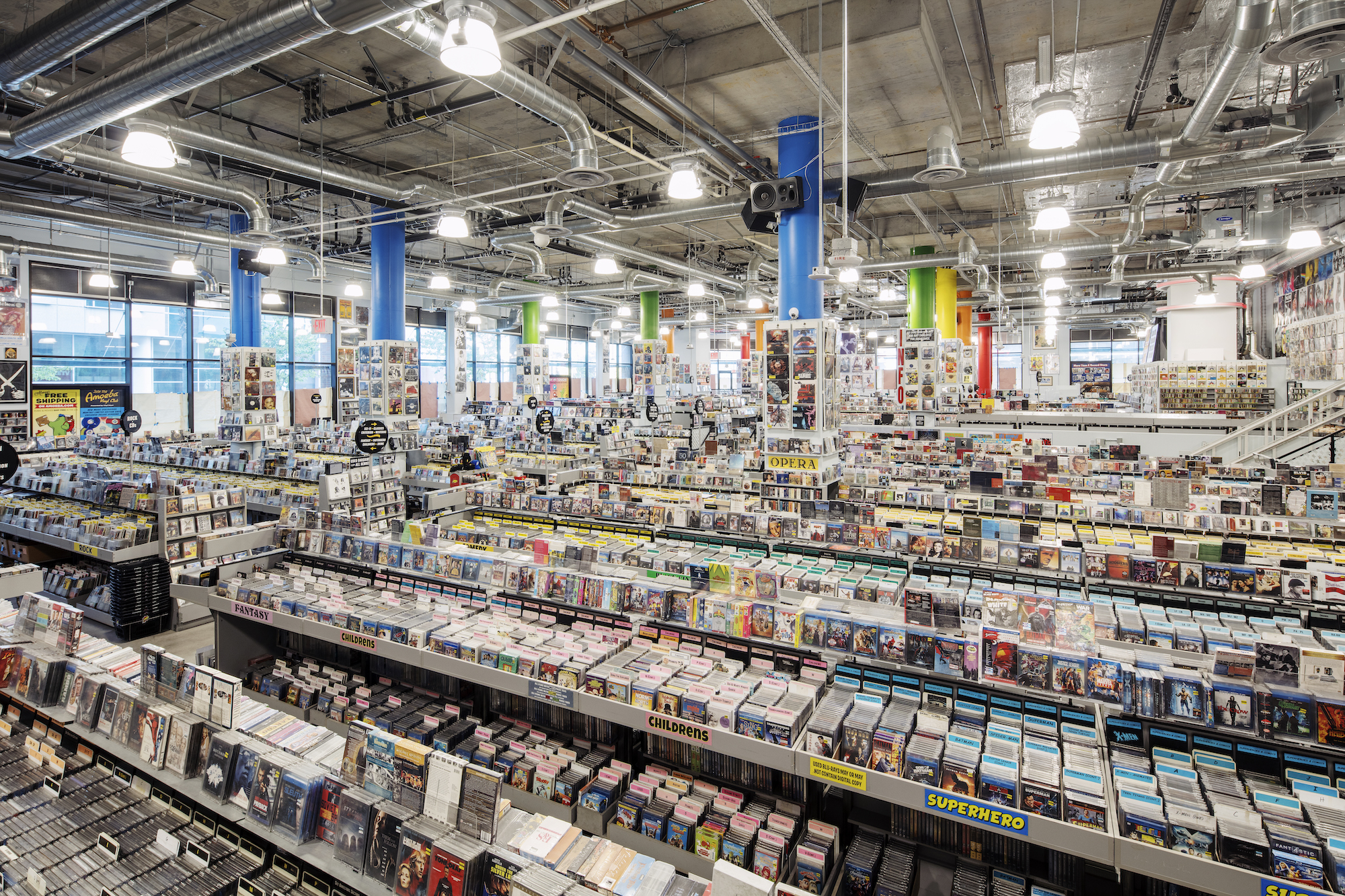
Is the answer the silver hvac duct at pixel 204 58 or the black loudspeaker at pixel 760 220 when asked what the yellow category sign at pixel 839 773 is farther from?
the black loudspeaker at pixel 760 220

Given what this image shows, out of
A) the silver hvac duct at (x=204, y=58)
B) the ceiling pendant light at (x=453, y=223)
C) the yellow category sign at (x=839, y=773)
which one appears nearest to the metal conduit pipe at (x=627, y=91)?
the silver hvac duct at (x=204, y=58)

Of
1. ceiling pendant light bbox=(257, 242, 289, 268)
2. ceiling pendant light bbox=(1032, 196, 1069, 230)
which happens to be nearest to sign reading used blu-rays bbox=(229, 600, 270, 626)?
ceiling pendant light bbox=(257, 242, 289, 268)

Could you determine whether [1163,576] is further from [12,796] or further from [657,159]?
[657,159]

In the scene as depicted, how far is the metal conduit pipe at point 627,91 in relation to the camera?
19.6 feet

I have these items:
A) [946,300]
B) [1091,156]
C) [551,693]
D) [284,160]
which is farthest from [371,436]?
[946,300]

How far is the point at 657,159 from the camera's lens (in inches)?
358

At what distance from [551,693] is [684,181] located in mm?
5352

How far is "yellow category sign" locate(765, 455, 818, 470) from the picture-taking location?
362 inches

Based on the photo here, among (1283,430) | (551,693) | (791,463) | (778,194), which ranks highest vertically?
(778,194)

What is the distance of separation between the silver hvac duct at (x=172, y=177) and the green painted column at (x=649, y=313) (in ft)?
47.1

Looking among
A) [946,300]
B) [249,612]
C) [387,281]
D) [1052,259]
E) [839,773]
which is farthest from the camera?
[946,300]

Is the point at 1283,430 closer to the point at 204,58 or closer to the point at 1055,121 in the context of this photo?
the point at 1055,121

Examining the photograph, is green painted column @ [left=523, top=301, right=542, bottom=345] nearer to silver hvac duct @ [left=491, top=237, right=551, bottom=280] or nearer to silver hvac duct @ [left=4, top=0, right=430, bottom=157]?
silver hvac duct @ [left=491, top=237, right=551, bottom=280]

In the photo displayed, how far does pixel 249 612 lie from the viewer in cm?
484
